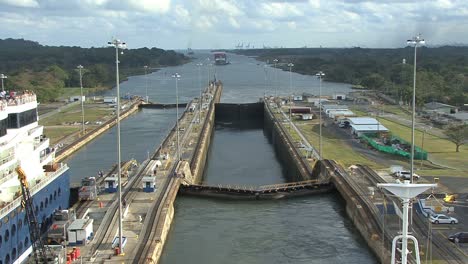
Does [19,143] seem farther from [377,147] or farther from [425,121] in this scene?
[425,121]

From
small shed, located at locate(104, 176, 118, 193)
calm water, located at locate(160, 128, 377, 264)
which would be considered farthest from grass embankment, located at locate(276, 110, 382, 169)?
small shed, located at locate(104, 176, 118, 193)

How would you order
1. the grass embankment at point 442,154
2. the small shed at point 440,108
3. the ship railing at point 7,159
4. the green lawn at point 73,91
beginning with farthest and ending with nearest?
the green lawn at point 73,91 → the small shed at point 440,108 → the grass embankment at point 442,154 → the ship railing at point 7,159

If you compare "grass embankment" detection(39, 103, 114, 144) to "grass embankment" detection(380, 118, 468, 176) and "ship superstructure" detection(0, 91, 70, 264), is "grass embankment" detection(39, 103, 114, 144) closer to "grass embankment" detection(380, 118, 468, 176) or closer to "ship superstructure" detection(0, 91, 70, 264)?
"ship superstructure" detection(0, 91, 70, 264)

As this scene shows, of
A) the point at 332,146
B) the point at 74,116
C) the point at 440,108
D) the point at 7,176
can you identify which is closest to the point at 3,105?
the point at 7,176

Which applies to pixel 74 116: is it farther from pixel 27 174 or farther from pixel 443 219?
pixel 443 219

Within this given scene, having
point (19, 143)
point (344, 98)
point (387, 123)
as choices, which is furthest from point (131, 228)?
point (344, 98)

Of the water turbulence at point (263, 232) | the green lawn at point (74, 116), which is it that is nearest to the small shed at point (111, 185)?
the water turbulence at point (263, 232)

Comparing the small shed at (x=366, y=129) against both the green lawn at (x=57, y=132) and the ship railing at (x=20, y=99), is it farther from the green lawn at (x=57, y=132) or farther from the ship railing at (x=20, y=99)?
the ship railing at (x=20, y=99)
